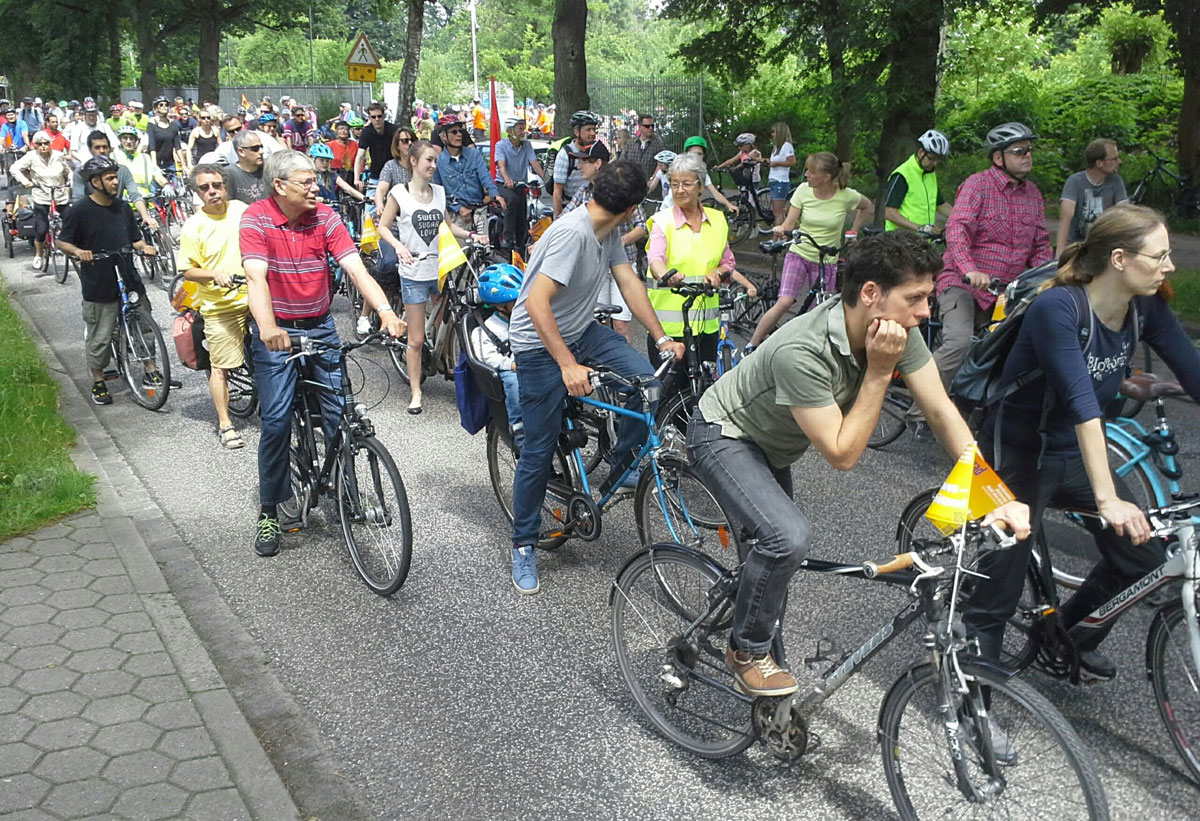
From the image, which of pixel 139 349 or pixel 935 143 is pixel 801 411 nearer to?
pixel 935 143

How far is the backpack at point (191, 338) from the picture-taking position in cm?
794

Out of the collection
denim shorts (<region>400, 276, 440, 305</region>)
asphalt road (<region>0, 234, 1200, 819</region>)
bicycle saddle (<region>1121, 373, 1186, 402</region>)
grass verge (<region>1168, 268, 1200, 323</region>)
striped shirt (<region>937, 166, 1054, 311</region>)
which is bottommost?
asphalt road (<region>0, 234, 1200, 819</region>)

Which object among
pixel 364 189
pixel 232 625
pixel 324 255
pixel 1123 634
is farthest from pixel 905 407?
pixel 364 189

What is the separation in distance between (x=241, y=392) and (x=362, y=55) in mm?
14328

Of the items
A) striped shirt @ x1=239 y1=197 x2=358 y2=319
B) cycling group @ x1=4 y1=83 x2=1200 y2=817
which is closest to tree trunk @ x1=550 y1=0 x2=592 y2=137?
cycling group @ x1=4 y1=83 x2=1200 y2=817

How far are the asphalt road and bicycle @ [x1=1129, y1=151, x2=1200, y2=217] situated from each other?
35.0ft

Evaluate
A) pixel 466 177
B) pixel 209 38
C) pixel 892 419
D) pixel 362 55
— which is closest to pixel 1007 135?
pixel 892 419

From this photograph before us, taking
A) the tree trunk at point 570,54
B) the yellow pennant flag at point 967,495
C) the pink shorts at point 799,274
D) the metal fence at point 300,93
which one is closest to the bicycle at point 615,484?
the yellow pennant flag at point 967,495

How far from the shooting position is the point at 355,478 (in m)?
5.61

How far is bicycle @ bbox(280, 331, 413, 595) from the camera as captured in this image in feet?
17.6

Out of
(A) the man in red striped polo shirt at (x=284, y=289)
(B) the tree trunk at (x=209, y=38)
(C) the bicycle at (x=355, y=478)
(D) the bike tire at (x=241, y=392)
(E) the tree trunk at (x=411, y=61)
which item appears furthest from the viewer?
(B) the tree trunk at (x=209, y=38)

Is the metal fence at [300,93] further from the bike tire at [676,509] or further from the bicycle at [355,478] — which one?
the bike tire at [676,509]

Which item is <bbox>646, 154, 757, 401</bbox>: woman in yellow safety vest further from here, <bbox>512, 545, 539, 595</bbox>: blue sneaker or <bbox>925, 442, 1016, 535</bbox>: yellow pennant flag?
<bbox>925, 442, 1016, 535</bbox>: yellow pennant flag

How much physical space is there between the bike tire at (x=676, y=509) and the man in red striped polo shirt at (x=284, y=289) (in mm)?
1580
